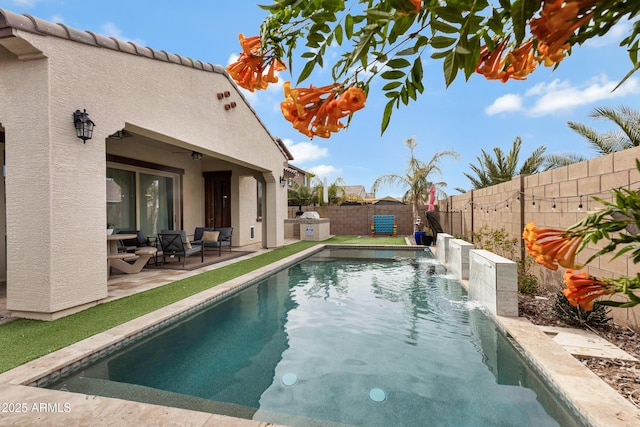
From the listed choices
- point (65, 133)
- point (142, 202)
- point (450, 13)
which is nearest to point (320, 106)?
point (450, 13)

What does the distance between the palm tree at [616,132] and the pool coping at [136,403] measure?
787cm

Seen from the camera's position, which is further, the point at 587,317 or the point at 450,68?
the point at 587,317

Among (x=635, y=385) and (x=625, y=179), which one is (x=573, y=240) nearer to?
(x=635, y=385)

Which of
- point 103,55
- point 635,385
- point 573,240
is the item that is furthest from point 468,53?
point 103,55

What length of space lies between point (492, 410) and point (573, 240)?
→ 293cm

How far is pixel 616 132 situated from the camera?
966 centimetres

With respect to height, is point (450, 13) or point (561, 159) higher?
point (561, 159)

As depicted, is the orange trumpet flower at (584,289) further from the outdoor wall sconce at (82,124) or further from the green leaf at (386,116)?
the outdoor wall sconce at (82,124)

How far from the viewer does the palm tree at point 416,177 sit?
18.6 m

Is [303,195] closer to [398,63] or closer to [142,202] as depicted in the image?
[142,202]

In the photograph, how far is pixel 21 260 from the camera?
483 centimetres

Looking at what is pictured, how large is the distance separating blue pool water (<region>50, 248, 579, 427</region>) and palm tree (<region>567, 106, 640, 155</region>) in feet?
25.1

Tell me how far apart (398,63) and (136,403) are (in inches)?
127

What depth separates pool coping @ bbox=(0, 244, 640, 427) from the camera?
99.3 inches
